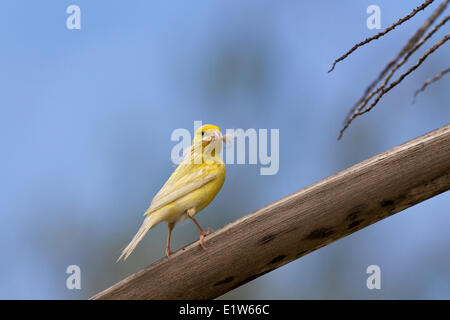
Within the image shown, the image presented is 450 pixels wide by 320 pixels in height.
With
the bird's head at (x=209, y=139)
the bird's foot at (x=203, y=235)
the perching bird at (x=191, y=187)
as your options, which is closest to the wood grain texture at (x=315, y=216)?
the bird's foot at (x=203, y=235)

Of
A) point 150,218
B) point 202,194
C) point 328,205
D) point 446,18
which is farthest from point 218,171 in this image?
point 446,18

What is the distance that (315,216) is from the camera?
96 cm

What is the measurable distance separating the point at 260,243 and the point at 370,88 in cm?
42

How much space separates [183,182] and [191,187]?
3 centimetres

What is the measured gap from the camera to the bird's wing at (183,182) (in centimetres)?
116

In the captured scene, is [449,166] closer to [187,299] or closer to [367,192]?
[367,192]

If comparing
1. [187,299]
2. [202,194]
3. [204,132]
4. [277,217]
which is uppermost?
[204,132]

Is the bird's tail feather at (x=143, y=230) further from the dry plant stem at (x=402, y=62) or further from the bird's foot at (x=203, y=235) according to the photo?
the dry plant stem at (x=402, y=62)

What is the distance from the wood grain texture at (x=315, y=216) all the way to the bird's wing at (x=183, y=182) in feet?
0.65

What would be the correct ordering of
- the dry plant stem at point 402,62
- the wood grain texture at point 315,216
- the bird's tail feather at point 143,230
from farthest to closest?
1. the bird's tail feather at point 143,230
2. the wood grain texture at point 315,216
3. the dry plant stem at point 402,62

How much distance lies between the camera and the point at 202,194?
1180 mm

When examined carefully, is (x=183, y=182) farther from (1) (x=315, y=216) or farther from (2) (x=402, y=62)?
(2) (x=402, y=62)

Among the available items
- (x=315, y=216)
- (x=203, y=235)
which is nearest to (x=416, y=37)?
(x=315, y=216)

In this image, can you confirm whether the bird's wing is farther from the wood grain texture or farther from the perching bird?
the wood grain texture
